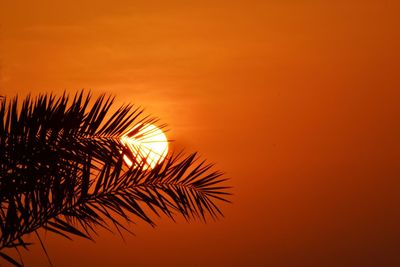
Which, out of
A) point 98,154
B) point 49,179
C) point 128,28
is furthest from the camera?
point 128,28

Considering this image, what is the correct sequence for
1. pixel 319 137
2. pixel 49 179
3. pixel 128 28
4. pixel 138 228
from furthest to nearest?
1. pixel 138 228
2. pixel 319 137
3. pixel 128 28
4. pixel 49 179

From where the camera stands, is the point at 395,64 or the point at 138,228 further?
the point at 138,228

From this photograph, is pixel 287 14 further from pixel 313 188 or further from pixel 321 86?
pixel 313 188

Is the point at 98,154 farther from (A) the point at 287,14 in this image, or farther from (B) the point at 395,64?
(B) the point at 395,64

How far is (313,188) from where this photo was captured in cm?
643

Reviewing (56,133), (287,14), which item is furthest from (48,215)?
(287,14)

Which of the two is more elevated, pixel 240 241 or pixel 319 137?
pixel 319 137

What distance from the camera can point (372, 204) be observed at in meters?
6.54

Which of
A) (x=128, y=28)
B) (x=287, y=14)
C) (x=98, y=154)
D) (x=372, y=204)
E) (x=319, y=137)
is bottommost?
(x=372, y=204)

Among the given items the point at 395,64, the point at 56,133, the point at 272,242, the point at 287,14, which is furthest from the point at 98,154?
the point at 272,242

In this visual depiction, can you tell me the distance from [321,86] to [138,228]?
2.61 metres

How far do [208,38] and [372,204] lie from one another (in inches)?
111

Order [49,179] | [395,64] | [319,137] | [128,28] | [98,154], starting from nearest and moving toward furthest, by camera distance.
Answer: [49,179] < [98,154] < [128,28] < [395,64] < [319,137]

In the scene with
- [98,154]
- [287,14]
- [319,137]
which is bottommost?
[98,154]
